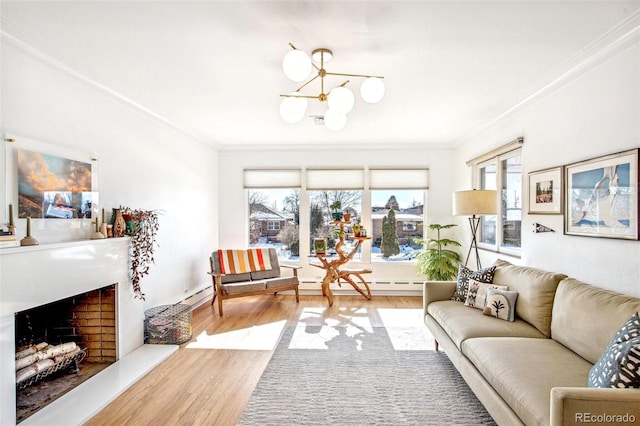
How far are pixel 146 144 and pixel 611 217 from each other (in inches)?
172

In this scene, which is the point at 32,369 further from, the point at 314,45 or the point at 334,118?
the point at 314,45

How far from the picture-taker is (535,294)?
8.75ft

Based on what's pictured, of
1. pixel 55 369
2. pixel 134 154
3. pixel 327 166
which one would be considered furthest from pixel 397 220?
pixel 55 369

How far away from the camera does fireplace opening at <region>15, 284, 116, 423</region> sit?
8.00 feet

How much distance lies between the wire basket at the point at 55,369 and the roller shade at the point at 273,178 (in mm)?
3525

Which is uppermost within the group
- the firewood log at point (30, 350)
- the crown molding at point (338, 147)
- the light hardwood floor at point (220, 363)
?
the crown molding at point (338, 147)

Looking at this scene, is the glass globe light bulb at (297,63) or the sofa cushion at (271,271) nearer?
the glass globe light bulb at (297,63)

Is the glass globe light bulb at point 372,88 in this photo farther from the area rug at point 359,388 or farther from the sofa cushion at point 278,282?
the sofa cushion at point 278,282

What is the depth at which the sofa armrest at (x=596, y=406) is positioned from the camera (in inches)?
54.8

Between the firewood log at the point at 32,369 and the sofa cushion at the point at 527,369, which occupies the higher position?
the sofa cushion at the point at 527,369

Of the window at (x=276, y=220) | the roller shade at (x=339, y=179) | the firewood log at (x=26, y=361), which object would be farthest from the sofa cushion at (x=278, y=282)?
the firewood log at (x=26, y=361)

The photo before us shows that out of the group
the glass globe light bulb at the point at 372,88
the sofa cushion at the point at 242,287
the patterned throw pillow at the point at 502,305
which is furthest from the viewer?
the sofa cushion at the point at 242,287

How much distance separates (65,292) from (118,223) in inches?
30.8

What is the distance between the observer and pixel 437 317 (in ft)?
10.3
